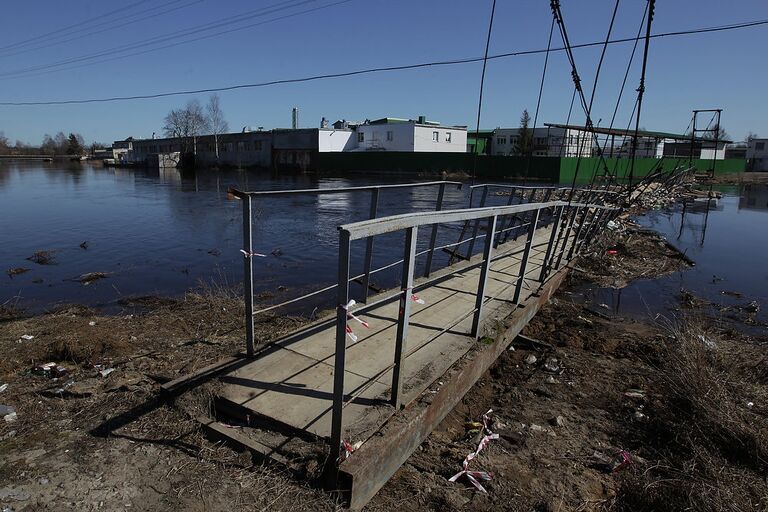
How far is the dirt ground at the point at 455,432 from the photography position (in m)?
2.53

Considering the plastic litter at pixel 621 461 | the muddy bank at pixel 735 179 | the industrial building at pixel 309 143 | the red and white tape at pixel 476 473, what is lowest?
the plastic litter at pixel 621 461

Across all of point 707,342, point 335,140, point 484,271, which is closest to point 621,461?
point 484,271

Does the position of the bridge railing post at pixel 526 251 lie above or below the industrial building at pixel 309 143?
below

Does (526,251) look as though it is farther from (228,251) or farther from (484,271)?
(228,251)

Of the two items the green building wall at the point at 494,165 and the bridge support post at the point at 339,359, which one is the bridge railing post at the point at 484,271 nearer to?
the bridge support post at the point at 339,359

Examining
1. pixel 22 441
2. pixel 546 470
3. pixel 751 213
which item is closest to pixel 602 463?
pixel 546 470

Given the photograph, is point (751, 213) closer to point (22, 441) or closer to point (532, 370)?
point (532, 370)

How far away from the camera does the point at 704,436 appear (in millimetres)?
3264

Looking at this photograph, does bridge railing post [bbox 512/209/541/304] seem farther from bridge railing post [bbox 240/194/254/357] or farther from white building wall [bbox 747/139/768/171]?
white building wall [bbox 747/139/768/171]

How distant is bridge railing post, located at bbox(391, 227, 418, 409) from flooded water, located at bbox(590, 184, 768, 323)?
5292 millimetres

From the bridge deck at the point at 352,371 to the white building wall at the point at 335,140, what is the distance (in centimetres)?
4966

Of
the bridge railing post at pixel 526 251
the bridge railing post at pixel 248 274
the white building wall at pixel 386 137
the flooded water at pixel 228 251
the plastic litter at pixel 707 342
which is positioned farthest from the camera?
the white building wall at pixel 386 137

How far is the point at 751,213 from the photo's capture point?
2181 cm

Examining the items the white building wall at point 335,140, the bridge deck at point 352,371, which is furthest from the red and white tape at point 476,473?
the white building wall at point 335,140
